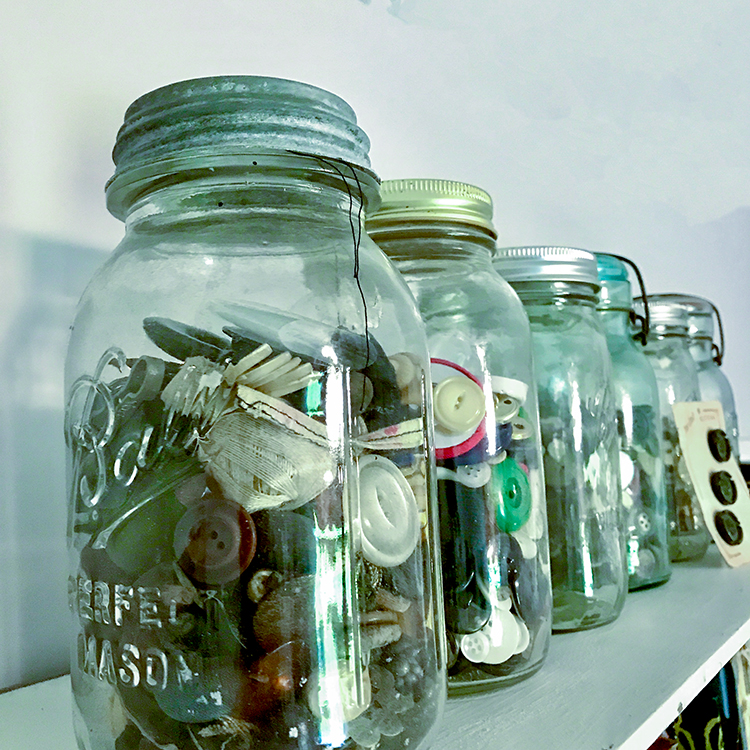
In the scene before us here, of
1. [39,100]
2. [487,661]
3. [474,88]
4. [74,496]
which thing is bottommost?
[487,661]

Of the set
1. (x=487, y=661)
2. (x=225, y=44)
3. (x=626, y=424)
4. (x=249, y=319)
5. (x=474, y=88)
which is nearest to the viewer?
(x=249, y=319)

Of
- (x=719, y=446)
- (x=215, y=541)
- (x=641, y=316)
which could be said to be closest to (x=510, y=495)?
(x=215, y=541)

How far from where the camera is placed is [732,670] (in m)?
0.70

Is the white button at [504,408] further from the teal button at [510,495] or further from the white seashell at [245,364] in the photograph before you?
the white seashell at [245,364]

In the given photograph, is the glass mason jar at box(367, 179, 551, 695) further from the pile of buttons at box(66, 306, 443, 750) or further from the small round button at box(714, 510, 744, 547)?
the small round button at box(714, 510, 744, 547)

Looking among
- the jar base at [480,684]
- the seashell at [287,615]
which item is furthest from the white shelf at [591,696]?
the seashell at [287,615]

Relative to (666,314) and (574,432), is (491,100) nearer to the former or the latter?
(666,314)

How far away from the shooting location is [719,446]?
89 centimetres

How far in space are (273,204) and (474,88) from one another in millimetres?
680

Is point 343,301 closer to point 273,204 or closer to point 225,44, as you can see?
point 273,204

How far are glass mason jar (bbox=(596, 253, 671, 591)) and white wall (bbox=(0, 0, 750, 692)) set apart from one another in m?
0.21

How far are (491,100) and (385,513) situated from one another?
782mm

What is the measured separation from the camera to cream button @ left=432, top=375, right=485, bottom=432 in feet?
1.54

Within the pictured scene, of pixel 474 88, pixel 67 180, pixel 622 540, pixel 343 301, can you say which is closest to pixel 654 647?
pixel 622 540
